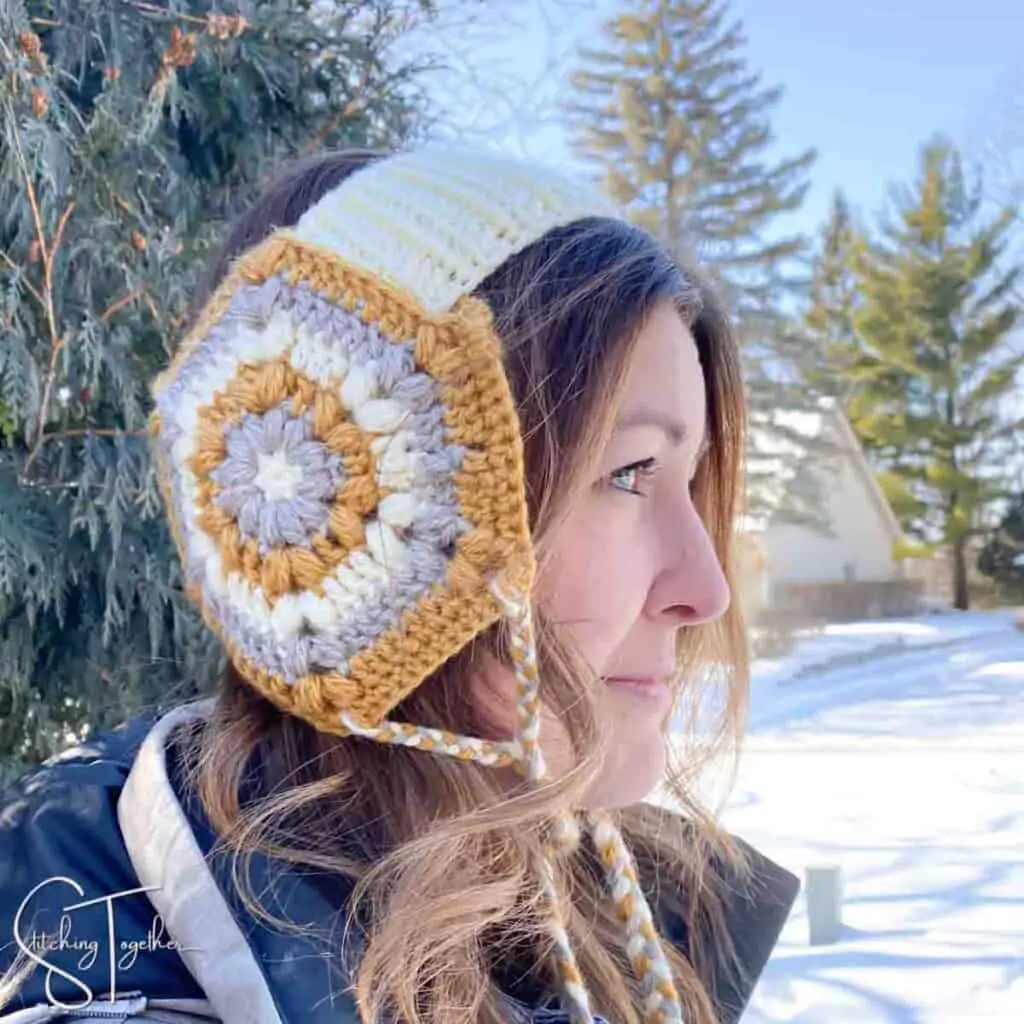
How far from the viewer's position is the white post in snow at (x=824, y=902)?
1.74 meters

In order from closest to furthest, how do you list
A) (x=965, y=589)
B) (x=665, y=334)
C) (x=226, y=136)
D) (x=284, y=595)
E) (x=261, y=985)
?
(x=261, y=985) < (x=284, y=595) < (x=665, y=334) < (x=226, y=136) < (x=965, y=589)

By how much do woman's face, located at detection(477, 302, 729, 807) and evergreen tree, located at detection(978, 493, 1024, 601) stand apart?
1.87m

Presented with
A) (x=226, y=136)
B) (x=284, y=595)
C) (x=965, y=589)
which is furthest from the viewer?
(x=965, y=589)

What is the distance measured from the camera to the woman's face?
774 mm

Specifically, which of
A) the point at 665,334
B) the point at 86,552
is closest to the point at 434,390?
the point at 665,334

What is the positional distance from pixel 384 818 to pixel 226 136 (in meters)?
1.26

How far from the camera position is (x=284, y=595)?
0.73 metres

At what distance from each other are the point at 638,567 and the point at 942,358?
3506mm

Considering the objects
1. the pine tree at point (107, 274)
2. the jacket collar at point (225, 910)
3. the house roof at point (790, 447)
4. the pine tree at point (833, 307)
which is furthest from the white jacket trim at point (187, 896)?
the house roof at point (790, 447)

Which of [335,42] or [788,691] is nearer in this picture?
[335,42]

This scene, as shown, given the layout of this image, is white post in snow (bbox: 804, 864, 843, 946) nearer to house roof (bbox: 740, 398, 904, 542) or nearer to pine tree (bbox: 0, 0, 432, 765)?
pine tree (bbox: 0, 0, 432, 765)

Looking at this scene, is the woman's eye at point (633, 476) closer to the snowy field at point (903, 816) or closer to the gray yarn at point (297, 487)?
the gray yarn at point (297, 487)

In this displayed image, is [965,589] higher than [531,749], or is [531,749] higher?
[531,749]

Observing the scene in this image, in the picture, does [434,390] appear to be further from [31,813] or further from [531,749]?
[31,813]
